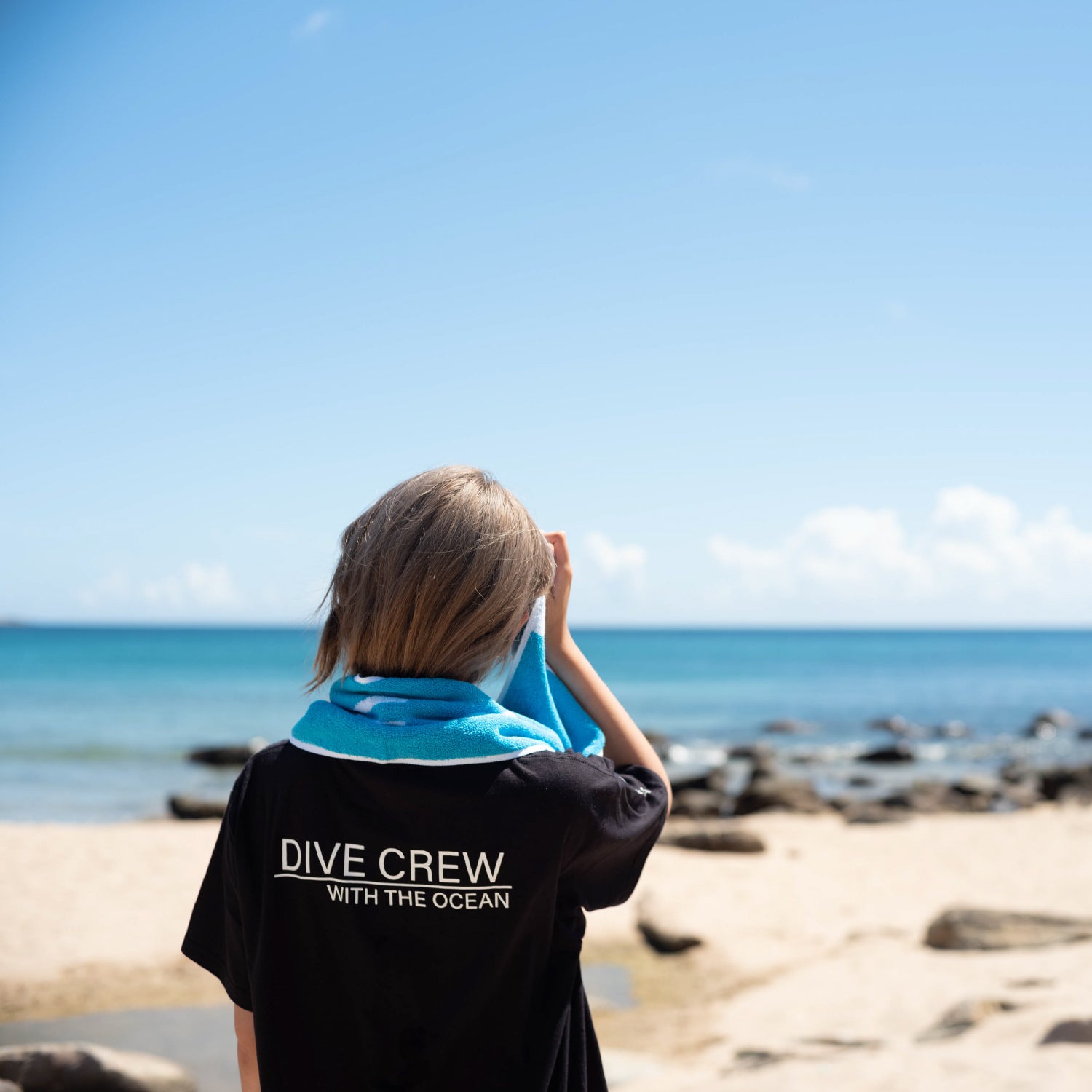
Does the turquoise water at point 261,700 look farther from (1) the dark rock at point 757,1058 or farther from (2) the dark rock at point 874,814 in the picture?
(2) the dark rock at point 874,814

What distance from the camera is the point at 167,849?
11.4 metres

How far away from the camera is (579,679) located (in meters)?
1.91

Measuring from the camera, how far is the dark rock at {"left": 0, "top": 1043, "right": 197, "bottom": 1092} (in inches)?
192

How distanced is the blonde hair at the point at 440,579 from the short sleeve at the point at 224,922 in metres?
0.37

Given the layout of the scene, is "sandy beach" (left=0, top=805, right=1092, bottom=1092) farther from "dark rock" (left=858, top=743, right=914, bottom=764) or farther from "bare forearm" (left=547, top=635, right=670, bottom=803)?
"dark rock" (left=858, top=743, right=914, bottom=764)

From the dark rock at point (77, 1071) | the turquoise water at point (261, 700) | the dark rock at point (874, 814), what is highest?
the dark rock at point (77, 1071)

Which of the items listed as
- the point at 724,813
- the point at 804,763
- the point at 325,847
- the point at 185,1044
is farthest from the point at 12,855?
the point at 804,763

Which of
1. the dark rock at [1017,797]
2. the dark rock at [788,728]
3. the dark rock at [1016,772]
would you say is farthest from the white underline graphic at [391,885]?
the dark rock at [788,728]

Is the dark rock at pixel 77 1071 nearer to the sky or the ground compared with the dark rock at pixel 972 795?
nearer to the sky

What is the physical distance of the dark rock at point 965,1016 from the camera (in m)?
5.45

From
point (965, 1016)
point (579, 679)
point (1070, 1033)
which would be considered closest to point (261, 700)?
point (965, 1016)

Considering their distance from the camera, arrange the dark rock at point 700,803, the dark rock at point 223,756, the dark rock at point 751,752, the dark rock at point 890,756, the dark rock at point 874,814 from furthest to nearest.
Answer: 1. the dark rock at point 751,752
2. the dark rock at point 890,756
3. the dark rock at point 223,756
4. the dark rock at point 700,803
5. the dark rock at point 874,814

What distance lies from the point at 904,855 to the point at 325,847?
12197 mm

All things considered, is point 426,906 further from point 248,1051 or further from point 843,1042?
point 843,1042
